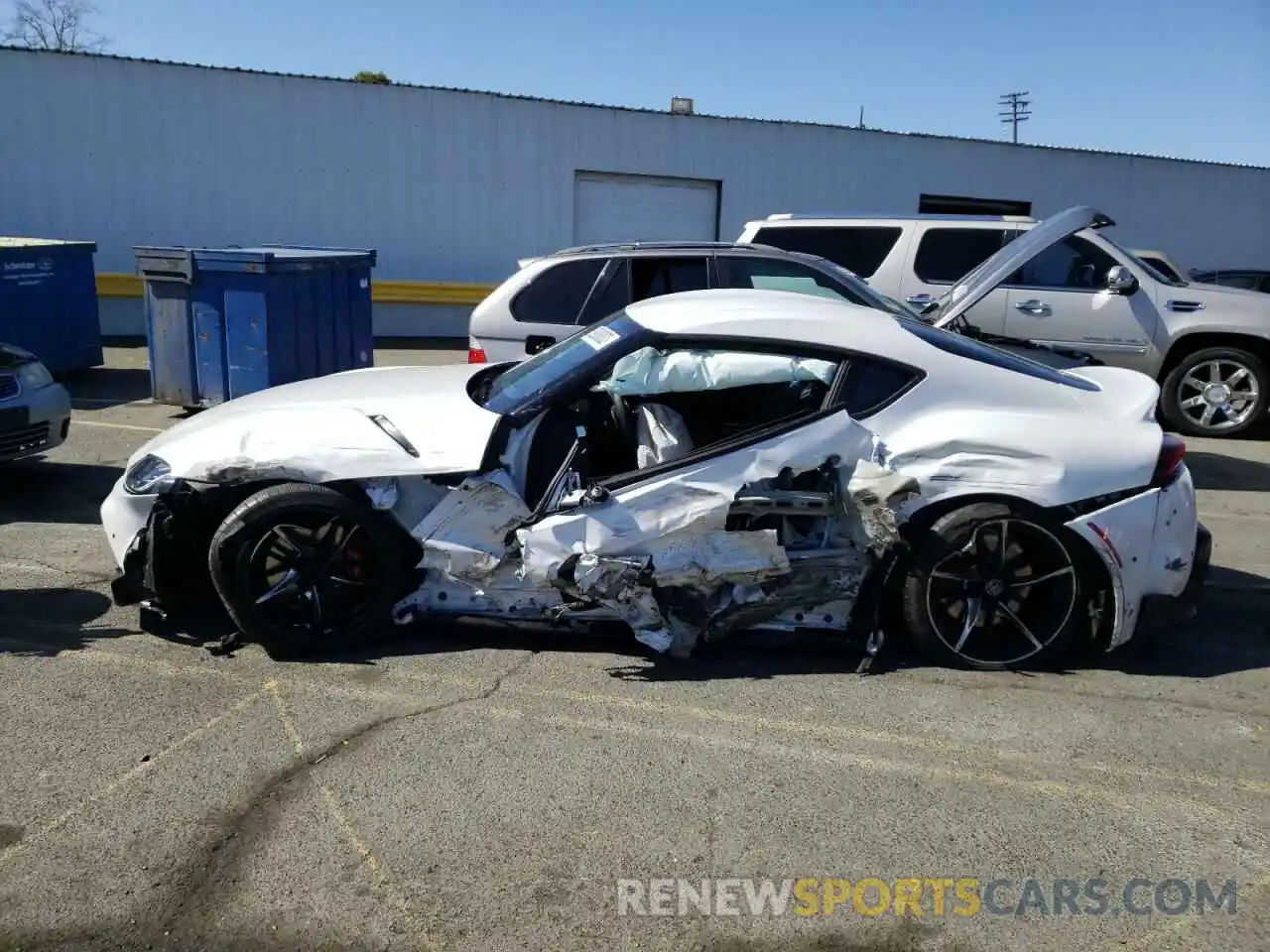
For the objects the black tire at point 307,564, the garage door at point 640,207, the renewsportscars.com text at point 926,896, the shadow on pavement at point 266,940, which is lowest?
the shadow on pavement at point 266,940

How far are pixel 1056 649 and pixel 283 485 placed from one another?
3189mm

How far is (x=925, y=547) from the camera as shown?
4.18 meters

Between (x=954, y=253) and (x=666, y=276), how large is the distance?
3141 millimetres

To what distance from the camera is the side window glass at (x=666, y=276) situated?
7715mm

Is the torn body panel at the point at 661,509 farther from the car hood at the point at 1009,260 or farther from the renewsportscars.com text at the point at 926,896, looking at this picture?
the car hood at the point at 1009,260

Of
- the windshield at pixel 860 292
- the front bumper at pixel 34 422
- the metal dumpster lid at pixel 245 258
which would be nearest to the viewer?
the front bumper at pixel 34 422

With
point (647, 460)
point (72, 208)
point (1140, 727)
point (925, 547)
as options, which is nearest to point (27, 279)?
point (72, 208)

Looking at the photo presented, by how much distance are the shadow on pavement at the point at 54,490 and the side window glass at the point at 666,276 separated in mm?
3921

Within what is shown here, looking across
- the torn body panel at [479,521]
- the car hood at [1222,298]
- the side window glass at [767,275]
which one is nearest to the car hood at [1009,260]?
the side window glass at [767,275]

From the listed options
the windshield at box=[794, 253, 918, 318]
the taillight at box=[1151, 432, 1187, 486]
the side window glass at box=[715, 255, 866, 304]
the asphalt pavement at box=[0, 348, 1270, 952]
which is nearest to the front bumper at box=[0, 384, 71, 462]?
the asphalt pavement at box=[0, 348, 1270, 952]

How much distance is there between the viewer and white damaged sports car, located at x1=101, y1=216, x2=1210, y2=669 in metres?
4.14

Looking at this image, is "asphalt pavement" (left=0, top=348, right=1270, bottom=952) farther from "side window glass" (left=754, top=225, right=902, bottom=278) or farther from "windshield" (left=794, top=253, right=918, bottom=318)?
"side window glass" (left=754, top=225, right=902, bottom=278)

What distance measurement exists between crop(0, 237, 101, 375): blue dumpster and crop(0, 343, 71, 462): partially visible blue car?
423 centimetres

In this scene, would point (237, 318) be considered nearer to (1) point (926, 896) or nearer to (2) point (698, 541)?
(2) point (698, 541)
